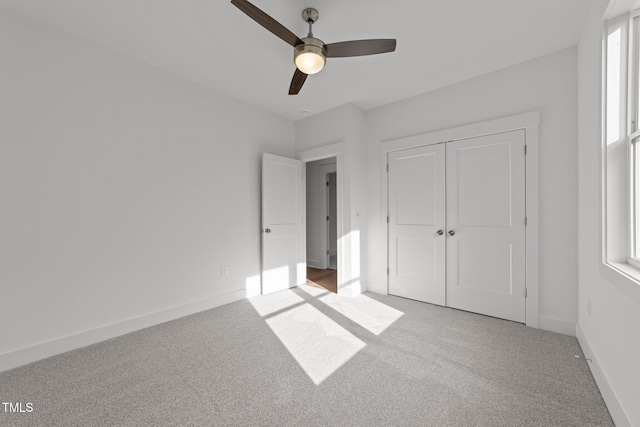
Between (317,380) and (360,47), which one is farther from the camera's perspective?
(360,47)

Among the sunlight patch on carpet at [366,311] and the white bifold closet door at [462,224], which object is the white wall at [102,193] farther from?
the white bifold closet door at [462,224]

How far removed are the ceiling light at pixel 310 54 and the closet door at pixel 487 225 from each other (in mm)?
1919

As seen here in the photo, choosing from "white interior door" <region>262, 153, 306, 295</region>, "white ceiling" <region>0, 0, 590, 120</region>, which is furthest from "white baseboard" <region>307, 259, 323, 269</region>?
"white ceiling" <region>0, 0, 590, 120</region>

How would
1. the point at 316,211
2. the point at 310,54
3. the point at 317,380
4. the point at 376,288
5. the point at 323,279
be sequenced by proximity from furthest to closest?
1. the point at 316,211
2. the point at 323,279
3. the point at 376,288
4. the point at 310,54
5. the point at 317,380

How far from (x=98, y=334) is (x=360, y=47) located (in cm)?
326

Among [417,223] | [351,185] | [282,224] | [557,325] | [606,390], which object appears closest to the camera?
[606,390]

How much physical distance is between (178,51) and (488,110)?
321cm

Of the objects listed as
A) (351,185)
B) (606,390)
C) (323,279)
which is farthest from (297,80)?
(323,279)

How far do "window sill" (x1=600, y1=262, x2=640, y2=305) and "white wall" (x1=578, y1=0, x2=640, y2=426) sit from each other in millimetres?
11

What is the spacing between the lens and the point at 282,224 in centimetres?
396

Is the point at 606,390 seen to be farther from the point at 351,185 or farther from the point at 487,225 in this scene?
the point at 351,185

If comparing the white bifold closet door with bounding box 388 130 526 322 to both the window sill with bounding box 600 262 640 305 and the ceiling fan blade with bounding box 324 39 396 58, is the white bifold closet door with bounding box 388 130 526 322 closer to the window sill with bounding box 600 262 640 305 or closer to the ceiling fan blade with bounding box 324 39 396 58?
the window sill with bounding box 600 262 640 305

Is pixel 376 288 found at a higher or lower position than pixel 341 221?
lower

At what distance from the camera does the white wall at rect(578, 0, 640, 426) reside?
1.29m
